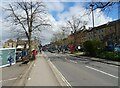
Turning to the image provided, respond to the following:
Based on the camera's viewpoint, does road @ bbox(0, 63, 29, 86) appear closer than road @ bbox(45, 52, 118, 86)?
No

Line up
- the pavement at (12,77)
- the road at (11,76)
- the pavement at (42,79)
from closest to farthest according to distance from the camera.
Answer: the pavement at (42,79), the pavement at (12,77), the road at (11,76)

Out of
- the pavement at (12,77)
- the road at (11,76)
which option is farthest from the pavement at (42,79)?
the road at (11,76)

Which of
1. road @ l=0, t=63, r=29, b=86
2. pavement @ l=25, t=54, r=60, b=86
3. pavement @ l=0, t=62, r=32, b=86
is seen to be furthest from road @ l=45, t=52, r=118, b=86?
road @ l=0, t=63, r=29, b=86

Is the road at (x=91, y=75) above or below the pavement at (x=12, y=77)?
above

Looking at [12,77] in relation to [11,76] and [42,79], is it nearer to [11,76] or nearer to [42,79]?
[11,76]

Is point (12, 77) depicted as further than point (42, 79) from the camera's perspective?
Yes

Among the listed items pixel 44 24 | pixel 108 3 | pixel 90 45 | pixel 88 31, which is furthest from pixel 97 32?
pixel 108 3

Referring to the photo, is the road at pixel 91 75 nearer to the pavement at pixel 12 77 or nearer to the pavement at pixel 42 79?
the pavement at pixel 42 79

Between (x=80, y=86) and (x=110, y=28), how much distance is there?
7497cm

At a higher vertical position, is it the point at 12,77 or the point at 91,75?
the point at 91,75

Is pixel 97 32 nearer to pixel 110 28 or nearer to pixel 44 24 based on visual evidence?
pixel 110 28

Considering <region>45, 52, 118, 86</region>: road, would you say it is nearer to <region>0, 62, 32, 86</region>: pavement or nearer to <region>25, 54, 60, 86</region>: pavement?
<region>25, 54, 60, 86</region>: pavement

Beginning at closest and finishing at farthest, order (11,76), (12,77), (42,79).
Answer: (42,79) → (12,77) → (11,76)

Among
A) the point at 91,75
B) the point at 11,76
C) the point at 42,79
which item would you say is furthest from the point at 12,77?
the point at 91,75
